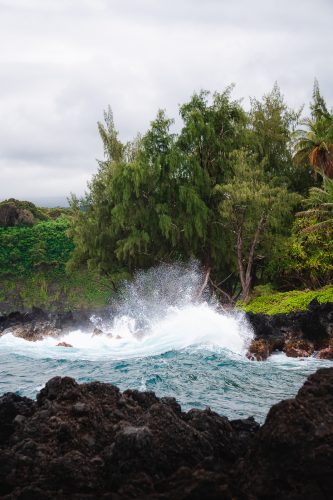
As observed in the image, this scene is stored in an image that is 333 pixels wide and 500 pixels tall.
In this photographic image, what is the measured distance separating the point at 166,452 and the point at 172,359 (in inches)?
516

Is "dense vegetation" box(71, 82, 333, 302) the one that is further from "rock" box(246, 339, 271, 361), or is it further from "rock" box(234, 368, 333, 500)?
"rock" box(234, 368, 333, 500)

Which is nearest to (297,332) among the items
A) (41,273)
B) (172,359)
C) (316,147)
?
(172,359)

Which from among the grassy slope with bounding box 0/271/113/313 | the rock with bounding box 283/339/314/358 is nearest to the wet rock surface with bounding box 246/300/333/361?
the rock with bounding box 283/339/314/358

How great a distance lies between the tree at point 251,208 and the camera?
31.2 meters

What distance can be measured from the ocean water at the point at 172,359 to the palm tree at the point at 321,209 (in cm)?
674

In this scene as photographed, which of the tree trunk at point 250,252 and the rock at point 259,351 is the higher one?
the tree trunk at point 250,252

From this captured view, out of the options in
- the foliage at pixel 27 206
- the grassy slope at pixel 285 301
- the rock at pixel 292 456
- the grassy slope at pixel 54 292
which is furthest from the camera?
the foliage at pixel 27 206

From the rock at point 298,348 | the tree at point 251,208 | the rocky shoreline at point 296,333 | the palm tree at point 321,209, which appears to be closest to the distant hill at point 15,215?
the tree at point 251,208

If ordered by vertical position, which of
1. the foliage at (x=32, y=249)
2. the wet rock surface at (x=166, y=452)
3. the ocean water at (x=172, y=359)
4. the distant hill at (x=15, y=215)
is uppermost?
the distant hill at (x=15, y=215)

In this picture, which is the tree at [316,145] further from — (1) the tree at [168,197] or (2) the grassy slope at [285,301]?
(2) the grassy slope at [285,301]

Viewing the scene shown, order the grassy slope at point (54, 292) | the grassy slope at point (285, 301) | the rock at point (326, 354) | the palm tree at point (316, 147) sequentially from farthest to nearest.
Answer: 1. the grassy slope at point (54, 292)
2. the palm tree at point (316, 147)
3. the grassy slope at point (285, 301)
4. the rock at point (326, 354)

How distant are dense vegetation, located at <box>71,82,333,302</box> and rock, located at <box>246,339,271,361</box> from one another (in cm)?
1175

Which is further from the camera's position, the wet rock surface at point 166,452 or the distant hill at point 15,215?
the distant hill at point 15,215

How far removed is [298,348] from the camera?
19.7 m
